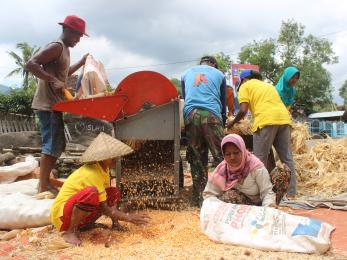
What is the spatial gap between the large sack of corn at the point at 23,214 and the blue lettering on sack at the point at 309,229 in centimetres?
259

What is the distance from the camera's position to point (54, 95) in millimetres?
5047

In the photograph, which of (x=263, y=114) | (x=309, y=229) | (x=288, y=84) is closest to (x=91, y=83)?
(x=263, y=114)

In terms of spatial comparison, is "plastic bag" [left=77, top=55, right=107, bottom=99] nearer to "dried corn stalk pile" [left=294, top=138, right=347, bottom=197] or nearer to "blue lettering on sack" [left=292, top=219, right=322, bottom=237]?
"blue lettering on sack" [left=292, top=219, right=322, bottom=237]

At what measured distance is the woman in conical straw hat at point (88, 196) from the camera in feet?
11.4

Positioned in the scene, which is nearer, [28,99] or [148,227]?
[148,227]

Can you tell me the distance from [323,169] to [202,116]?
296 centimetres

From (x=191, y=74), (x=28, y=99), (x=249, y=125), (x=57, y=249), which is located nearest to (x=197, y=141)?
(x=191, y=74)

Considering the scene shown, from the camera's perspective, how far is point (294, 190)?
5766 millimetres

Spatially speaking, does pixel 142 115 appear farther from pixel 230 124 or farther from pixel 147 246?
pixel 147 246

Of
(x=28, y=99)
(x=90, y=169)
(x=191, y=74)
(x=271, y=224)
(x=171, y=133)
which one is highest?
(x=28, y=99)

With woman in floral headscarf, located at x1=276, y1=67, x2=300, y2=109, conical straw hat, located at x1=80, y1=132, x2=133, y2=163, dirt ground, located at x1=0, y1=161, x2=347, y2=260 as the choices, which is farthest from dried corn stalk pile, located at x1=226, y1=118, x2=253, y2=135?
conical straw hat, located at x1=80, y1=132, x2=133, y2=163

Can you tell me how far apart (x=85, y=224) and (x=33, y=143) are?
11.8 meters

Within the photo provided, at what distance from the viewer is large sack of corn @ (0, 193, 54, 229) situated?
4285 millimetres

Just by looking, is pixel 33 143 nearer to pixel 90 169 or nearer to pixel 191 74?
pixel 191 74
